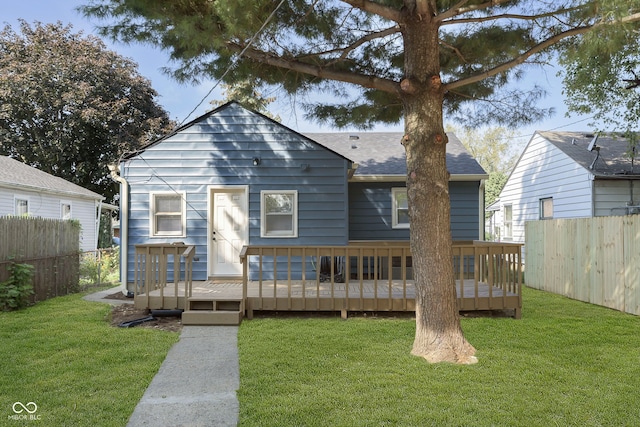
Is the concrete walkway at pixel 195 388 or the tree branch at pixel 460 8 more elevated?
the tree branch at pixel 460 8

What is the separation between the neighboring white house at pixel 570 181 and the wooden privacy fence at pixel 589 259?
2.22 meters

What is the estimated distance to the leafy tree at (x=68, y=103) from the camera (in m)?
20.5

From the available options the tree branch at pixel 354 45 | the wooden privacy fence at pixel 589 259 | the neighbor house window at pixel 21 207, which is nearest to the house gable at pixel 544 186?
the wooden privacy fence at pixel 589 259

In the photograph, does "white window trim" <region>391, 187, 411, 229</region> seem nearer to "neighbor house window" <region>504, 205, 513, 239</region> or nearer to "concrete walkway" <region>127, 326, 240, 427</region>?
"concrete walkway" <region>127, 326, 240, 427</region>

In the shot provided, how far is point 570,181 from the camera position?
11789 millimetres

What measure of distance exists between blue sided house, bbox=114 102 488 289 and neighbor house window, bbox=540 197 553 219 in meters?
7.83

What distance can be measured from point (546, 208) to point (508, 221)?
2544mm

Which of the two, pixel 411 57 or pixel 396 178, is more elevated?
pixel 411 57

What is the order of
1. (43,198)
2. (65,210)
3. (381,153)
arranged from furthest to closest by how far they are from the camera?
(65,210), (43,198), (381,153)

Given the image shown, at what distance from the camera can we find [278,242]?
8812mm

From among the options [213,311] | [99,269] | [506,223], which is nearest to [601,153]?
[506,223]

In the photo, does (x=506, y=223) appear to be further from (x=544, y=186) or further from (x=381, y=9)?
(x=381, y=9)

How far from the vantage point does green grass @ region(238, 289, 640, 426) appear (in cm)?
309

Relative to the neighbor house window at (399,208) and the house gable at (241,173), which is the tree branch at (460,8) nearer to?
the house gable at (241,173)
